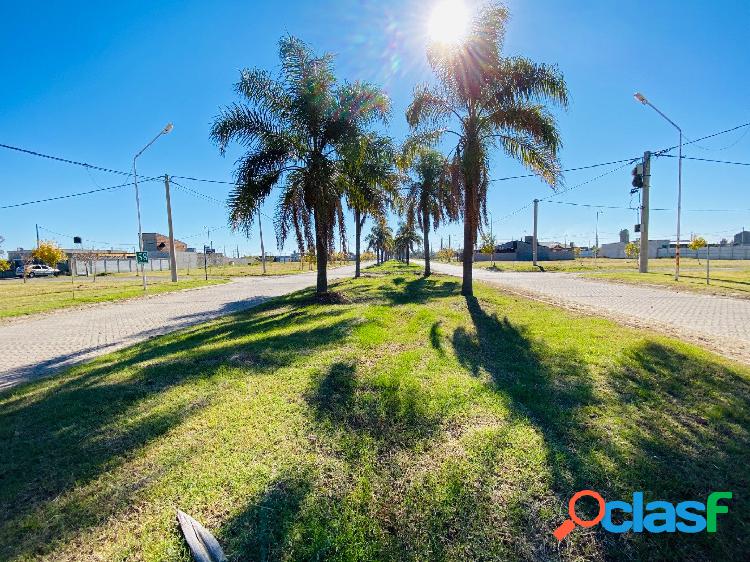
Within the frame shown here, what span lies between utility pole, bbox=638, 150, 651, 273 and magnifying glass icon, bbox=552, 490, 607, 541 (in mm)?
24982

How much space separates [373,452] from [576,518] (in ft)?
4.57

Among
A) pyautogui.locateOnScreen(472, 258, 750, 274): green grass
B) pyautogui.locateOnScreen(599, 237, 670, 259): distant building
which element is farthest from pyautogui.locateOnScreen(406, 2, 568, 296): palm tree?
pyautogui.locateOnScreen(599, 237, 670, 259): distant building

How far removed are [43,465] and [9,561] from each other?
1.07 metres

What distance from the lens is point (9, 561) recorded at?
6.42 ft

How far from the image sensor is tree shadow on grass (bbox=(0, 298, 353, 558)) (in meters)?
2.30

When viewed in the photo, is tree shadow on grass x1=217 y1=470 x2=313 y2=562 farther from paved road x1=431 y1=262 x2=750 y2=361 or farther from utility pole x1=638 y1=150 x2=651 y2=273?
utility pole x1=638 y1=150 x2=651 y2=273

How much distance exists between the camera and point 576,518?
2182 mm

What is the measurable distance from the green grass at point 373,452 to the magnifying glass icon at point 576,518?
42 millimetres

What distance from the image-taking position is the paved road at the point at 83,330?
629cm

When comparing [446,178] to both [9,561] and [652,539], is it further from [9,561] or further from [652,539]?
[9,561]

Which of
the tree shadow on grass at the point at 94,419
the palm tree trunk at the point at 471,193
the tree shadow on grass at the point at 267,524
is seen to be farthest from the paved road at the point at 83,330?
the palm tree trunk at the point at 471,193

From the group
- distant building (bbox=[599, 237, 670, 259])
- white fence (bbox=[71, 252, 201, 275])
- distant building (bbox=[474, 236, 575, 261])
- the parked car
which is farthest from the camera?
distant building (bbox=[599, 237, 670, 259])

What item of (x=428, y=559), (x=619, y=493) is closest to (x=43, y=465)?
(x=428, y=559)

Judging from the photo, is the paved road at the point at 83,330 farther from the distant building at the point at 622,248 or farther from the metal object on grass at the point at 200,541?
the distant building at the point at 622,248
